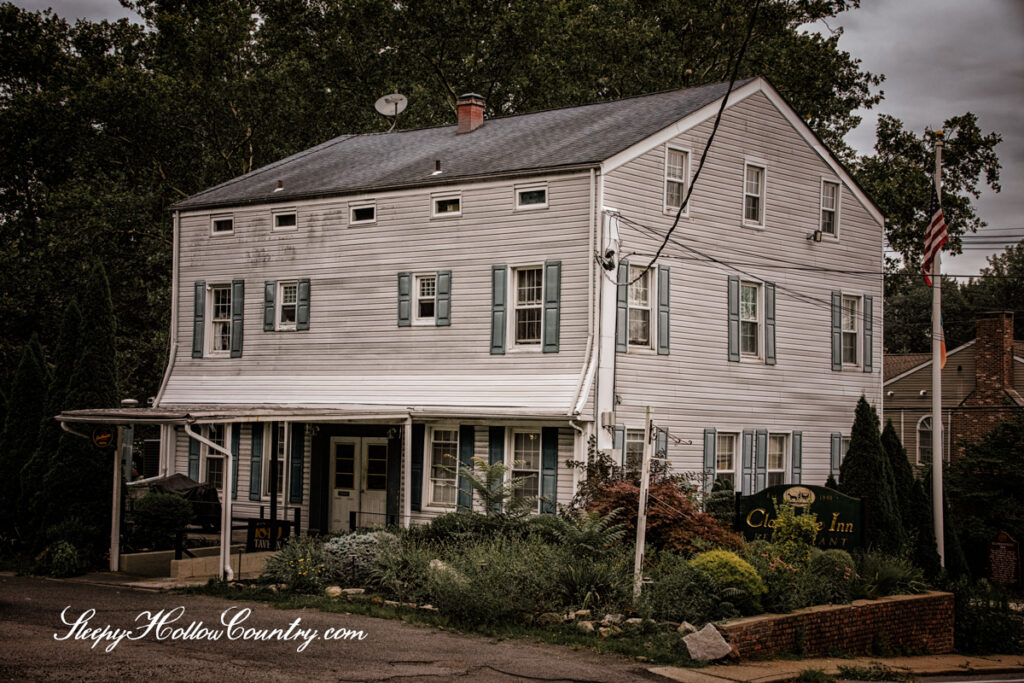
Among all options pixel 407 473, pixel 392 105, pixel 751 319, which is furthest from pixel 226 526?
pixel 392 105

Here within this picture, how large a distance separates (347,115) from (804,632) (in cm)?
3142

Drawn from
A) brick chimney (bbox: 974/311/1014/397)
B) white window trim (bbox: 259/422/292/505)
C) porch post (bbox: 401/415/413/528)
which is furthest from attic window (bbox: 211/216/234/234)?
brick chimney (bbox: 974/311/1014/397)

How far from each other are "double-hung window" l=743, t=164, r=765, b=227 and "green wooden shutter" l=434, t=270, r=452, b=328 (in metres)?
6.78

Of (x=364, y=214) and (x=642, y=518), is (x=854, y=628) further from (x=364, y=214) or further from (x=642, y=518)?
(x=364, y=214)

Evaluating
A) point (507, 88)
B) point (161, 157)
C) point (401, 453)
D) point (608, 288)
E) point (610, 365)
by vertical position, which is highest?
point (507, 88)

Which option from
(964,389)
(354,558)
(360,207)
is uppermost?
(360,207)

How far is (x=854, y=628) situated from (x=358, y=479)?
11837 millimetres

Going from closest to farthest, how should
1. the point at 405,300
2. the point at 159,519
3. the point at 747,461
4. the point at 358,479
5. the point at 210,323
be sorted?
the point at 159,519 < the point at 405,300 < the point at 358,479 < the point at 747,461 < the point at 210,323

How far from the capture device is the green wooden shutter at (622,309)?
21.4 meters

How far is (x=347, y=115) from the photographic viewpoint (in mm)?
41594

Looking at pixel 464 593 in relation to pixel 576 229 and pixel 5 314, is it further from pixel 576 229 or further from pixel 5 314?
pixel 5 314

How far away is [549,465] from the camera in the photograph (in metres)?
21.1

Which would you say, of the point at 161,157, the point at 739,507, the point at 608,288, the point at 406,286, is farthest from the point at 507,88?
the point at 739,507

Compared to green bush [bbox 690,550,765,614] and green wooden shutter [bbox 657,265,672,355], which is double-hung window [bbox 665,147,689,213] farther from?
green bush [bbox 690,550,765,614]
